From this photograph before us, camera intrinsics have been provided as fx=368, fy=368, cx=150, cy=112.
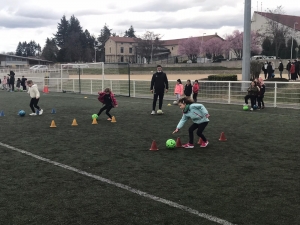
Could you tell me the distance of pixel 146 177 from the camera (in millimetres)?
6312

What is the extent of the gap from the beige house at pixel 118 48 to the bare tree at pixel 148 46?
16.8 m

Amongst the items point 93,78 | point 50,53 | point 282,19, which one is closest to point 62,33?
point 50,53

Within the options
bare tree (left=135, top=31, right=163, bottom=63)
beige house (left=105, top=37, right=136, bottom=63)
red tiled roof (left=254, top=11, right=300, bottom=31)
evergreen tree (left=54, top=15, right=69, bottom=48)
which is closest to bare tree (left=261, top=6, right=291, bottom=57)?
red tiled roof (left=254, top=11, right=300, bottom=31)

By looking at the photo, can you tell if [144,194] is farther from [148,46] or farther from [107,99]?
[148,46]

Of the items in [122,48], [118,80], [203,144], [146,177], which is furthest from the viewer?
[122,48]

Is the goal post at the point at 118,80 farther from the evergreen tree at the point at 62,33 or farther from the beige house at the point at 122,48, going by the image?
the evergreen tree at the point at 62,33

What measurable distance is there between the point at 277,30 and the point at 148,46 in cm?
3587

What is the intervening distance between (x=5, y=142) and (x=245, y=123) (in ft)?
25.6

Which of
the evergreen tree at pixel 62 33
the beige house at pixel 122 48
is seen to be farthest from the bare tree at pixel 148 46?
the evergreen tree at pixel 62 33

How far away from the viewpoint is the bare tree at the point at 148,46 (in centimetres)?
9444

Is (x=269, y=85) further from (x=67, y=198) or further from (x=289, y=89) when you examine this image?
(x=67, y=198)

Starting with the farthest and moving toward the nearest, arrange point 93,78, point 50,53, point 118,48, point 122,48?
1. point 122,48
2. point 118,48
3. point 50,53
4. point 93,78

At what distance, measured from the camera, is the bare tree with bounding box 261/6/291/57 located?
68238mm

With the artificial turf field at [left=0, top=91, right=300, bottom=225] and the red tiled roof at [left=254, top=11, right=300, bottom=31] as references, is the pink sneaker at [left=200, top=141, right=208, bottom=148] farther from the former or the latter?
the red tiled roof at [left=254, top=11, right=300, bottom=31]
